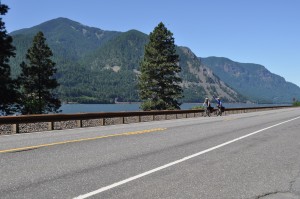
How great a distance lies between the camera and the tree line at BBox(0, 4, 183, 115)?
31.7 meters

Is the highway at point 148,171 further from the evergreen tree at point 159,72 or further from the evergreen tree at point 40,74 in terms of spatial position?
the evergreen tree at point 159,72

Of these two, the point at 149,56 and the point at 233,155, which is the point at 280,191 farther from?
the point at 149,56

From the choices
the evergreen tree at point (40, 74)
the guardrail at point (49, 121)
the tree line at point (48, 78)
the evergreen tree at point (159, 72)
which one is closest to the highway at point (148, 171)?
the guardrail at point (49, 121)

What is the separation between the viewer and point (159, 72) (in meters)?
54.8

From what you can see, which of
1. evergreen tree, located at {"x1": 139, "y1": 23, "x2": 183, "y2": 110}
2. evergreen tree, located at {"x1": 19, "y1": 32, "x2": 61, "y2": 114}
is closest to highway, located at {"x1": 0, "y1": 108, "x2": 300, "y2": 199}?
evergreen tree, located at {"x1": 19, "y1": 32, "x2": 61, "y2": 114}

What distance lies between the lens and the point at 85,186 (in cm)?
588

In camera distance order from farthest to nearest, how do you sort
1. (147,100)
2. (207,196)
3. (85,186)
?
1. (147,100)
2. (85,186)
3. (207,196)

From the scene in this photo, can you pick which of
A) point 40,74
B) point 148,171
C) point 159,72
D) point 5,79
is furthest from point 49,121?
point 159,72

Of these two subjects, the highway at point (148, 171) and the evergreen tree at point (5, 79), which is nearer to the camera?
the highway at point (148, 171)

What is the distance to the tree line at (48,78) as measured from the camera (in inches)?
1246

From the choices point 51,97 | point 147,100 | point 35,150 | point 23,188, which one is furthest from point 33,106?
point 23,188

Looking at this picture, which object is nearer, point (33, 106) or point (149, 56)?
point (33, 106)

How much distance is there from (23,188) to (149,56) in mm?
50158

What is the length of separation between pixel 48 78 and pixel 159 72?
15.0 meters
